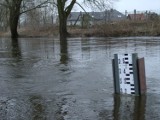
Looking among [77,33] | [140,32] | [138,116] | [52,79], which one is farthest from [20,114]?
[77,33]

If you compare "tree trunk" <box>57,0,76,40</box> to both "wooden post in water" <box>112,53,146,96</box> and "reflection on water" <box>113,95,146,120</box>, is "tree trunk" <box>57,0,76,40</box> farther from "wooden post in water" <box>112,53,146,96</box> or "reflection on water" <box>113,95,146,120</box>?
"reflection on water" <box>113,95,146,120</box>

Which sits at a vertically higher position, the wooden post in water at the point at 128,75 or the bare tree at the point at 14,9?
the bare tree at the point at 14,9

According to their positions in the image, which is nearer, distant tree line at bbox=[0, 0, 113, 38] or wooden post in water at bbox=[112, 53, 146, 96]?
wooden post in water at bbox=[112, 53, 146, 96]

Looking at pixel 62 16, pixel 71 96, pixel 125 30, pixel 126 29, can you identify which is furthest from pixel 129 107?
pixel 62 16

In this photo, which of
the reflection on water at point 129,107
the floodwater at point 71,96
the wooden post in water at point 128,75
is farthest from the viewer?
the wooden post in water at point 128,75

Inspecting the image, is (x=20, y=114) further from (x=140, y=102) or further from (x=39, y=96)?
(x=140, y=102)

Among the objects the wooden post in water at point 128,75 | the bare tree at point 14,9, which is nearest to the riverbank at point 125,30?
the bare tree at point 14,9

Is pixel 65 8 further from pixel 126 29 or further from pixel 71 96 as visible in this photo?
pixel 71 96

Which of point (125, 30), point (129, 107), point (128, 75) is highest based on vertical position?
point (125, 30)

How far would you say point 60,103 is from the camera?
645cm

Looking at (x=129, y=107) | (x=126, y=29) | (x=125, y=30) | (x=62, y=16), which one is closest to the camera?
(x=129, y=107)

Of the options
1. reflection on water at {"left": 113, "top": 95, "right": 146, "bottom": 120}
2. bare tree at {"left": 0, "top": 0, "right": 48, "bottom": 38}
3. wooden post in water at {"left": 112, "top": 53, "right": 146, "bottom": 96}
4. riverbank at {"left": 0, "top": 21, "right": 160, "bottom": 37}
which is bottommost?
reflection on water at {"left": 113, "top": 95, "right": 146, "bottom": 120}

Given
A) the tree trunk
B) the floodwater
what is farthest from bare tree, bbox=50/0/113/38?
the floodwater

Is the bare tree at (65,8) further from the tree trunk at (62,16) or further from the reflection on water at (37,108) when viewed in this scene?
the reflection on water at (37,108)
